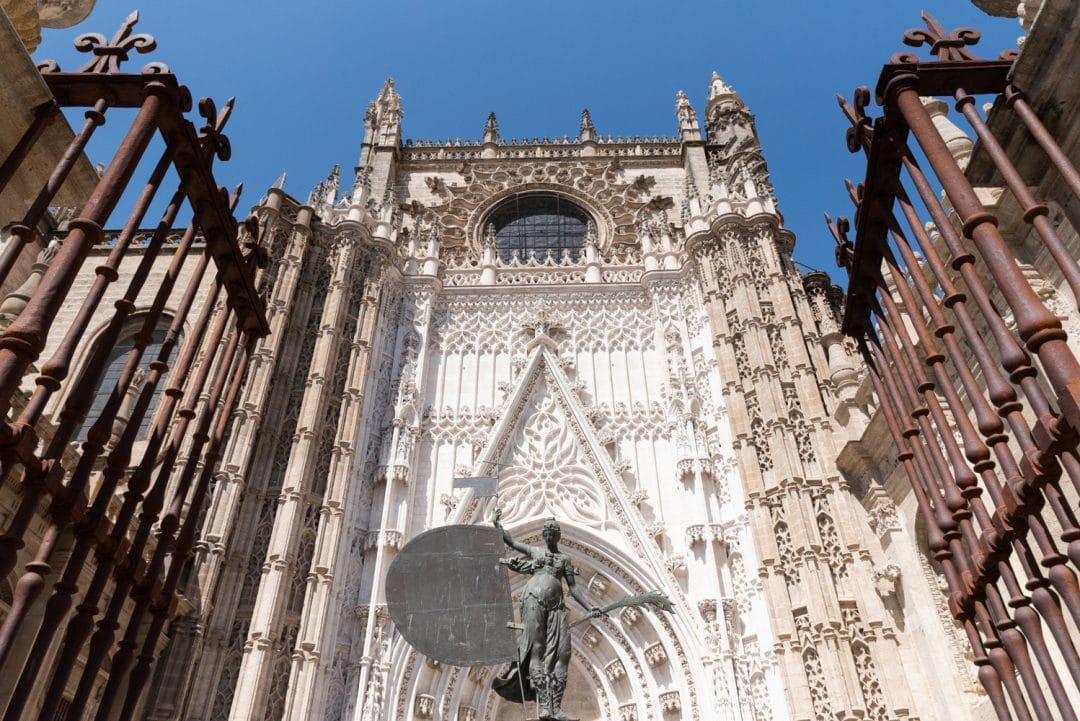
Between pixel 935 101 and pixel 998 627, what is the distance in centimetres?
1278

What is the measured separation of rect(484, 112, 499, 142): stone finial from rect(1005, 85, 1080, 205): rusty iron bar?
68.3 feet

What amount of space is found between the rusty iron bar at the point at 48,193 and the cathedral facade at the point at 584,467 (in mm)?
8810

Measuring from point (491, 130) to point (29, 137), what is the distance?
21.5 meters

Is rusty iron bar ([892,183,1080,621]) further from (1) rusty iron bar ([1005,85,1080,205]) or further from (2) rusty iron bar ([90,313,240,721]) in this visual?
(2) rusty iron bar ([90,313,240,721])

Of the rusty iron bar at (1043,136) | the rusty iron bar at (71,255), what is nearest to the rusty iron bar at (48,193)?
the rusty iron bar at (71,255)

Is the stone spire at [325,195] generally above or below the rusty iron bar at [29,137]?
above

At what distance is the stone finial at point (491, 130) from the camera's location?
2589 cm

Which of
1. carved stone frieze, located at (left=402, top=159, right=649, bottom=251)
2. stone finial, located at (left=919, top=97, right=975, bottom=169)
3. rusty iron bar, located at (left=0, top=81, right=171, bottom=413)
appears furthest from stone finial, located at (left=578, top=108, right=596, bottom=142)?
rusty iron bar, located at (left=0, top=81, right=171, bottom=413)

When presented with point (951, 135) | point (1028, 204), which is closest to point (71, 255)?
point (1028, 204)

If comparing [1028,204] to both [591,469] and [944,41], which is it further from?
[591,469]

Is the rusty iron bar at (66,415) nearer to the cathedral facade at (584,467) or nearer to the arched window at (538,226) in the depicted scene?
the cathedral facade at (584,467)

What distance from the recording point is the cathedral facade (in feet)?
41.6

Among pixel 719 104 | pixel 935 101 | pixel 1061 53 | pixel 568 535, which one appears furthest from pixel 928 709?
pixel 719 104

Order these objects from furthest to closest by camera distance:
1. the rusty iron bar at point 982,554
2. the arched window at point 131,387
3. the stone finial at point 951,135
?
the arched window at point 131,387, the stone finial at point 951,135, the rusty iron bar at point 982,554
